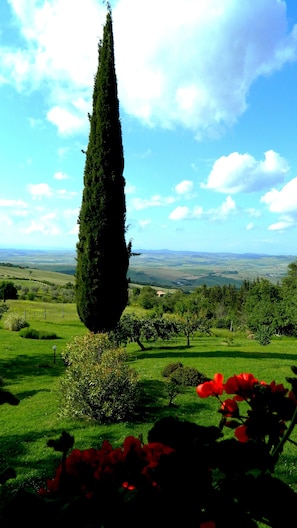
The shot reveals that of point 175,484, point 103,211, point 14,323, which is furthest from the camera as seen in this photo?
point 14,323

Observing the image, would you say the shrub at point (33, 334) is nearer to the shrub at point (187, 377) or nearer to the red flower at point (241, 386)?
the shrub at point (187, 377)

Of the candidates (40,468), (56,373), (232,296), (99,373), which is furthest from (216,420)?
(232,296)

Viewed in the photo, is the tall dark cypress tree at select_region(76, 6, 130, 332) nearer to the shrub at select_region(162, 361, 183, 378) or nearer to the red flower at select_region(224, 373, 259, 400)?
the shrub at select_region(162, 361, 183, 378)

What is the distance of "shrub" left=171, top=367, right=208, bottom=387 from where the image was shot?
1551cm

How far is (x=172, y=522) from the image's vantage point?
1027mm

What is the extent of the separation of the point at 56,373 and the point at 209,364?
8.82 meters

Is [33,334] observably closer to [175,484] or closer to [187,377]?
[187,377]

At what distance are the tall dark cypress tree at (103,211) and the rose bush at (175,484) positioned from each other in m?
18.5

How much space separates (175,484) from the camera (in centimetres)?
108

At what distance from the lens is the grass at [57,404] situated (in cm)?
846

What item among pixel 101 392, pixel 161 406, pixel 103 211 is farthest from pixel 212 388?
pixel 103 211

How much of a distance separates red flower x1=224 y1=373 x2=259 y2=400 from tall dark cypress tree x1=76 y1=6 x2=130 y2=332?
60.1ft

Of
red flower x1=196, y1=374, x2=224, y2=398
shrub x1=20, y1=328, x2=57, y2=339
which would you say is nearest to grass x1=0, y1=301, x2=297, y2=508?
red flower x1=196, y1=374, x2=224, y2=398

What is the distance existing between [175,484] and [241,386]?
486 mm
